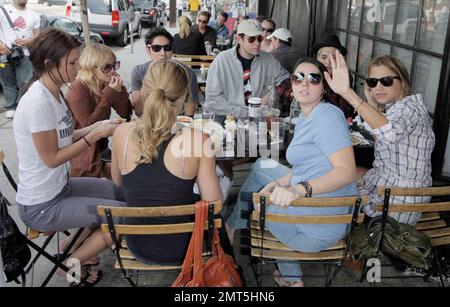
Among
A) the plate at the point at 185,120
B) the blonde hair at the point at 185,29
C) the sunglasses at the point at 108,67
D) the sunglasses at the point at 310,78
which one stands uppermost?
the blonde hair at the point at 185,29

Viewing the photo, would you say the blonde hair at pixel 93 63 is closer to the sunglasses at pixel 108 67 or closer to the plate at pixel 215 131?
the sunglasses at pixel 108 67

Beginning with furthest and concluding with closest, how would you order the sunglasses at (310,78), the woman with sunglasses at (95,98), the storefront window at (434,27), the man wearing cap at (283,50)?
the man wearing cap at (283,50) < the storefront window at (434,27) < the woman with sunglasses at (95,98) < the sunglasses at (310,78)

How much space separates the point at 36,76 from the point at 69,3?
38.0ft

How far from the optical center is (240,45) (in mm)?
4516

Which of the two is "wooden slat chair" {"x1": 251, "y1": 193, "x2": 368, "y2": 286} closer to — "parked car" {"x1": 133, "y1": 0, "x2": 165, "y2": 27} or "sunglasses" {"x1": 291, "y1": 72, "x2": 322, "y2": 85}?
"sunglasses" {"x1": 291, "y1": 72, "x2": 322, "y2": 85}

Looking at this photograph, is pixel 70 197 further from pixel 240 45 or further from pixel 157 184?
pixel 240 45

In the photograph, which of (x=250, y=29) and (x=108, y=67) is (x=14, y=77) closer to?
(x=108, y=67)

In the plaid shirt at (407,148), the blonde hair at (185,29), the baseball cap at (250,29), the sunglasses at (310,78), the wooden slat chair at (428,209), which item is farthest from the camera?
the blonde hair at (185,29)

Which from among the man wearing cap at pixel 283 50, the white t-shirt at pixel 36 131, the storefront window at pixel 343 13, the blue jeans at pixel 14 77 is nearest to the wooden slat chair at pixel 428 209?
the white t-shirt at pixel 36 131

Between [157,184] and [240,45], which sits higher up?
[240,45]

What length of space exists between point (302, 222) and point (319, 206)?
127mm

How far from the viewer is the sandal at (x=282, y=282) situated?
2.80 meters
